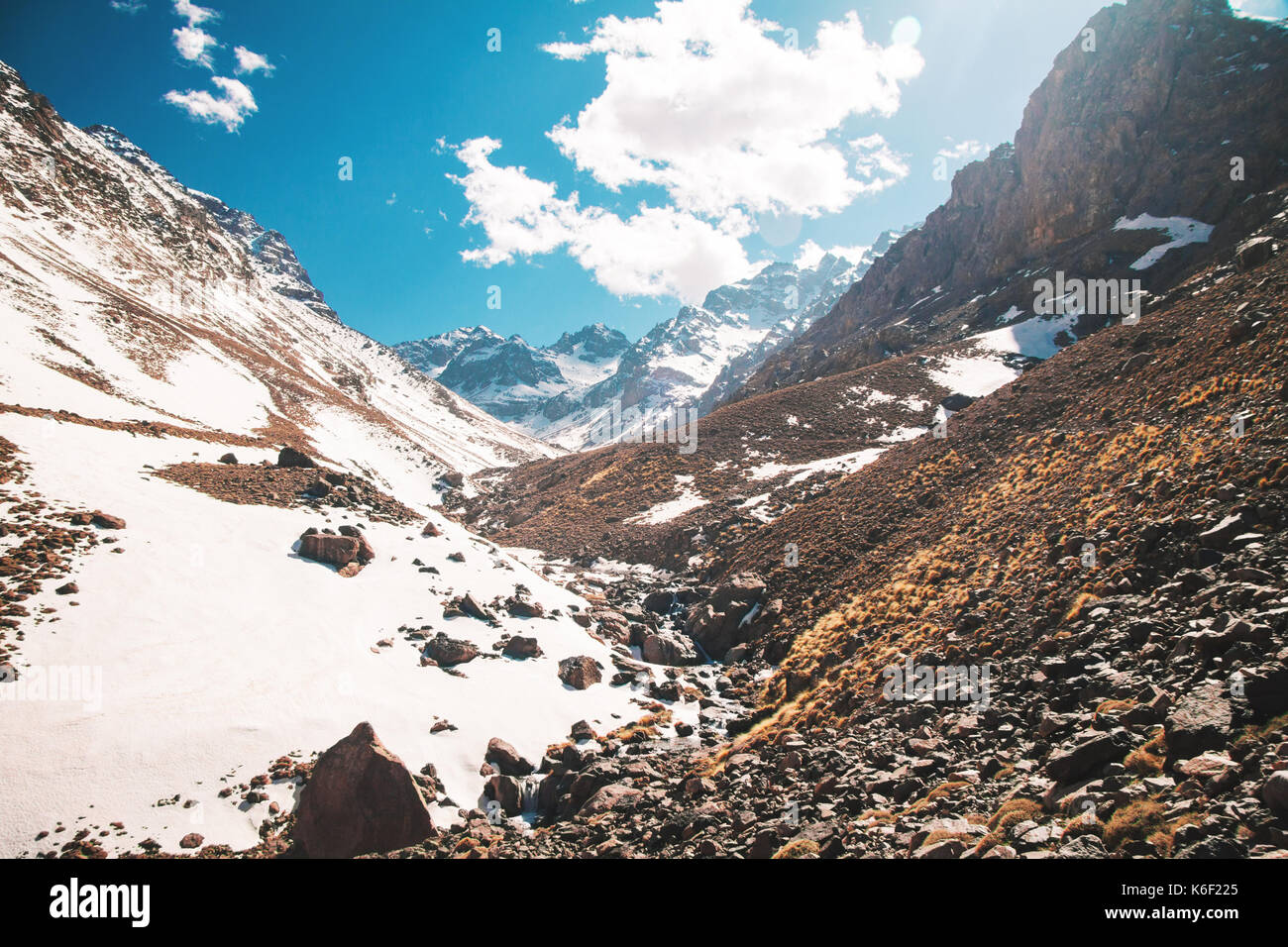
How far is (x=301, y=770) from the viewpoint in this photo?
1264 cm

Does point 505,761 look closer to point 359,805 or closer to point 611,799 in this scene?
point 611,799

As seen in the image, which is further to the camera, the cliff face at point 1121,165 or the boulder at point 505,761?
the cliff face at point 1121,165

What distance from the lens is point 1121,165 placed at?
78875 mm

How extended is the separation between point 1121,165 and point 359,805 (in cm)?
11378

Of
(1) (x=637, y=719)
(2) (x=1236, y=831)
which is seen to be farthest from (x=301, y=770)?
(2) (x=1236, y=831)

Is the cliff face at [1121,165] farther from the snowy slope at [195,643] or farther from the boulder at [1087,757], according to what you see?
the snowy slope at [195,643]

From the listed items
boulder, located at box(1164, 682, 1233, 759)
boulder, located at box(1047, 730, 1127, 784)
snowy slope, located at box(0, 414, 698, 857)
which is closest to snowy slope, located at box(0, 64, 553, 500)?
snowy slope, located at box(0, 414, 698, 857)

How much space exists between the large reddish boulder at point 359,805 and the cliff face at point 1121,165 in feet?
248

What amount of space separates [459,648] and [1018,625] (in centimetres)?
1722

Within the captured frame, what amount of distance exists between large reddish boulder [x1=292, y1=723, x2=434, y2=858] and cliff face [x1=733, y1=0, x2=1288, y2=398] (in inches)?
2981

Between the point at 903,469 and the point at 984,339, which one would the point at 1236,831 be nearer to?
the point at 903,469

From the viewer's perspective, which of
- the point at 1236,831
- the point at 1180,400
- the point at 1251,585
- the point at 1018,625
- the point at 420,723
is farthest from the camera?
the point at 1180,400

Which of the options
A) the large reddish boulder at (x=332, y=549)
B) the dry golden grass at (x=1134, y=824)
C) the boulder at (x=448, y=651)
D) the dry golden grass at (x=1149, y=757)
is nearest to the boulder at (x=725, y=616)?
the boulder at (x=448, y=651)

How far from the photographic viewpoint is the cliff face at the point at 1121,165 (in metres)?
64.6
